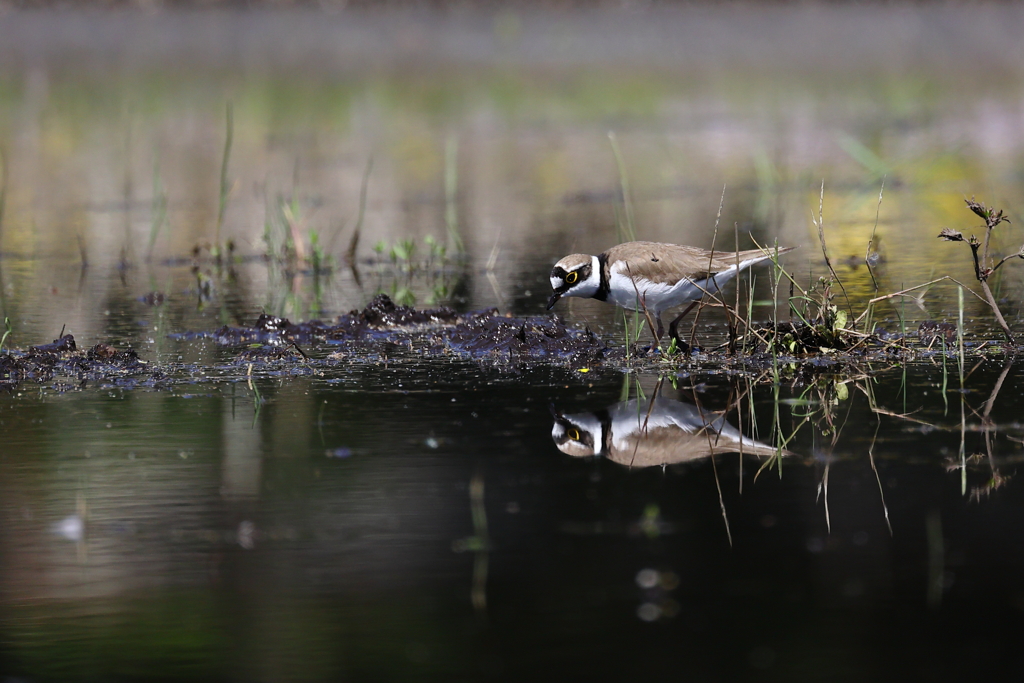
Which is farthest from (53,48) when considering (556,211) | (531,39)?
(556,211)

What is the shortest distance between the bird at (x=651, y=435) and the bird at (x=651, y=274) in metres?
1.25

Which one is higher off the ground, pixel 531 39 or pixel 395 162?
pixel 531 39

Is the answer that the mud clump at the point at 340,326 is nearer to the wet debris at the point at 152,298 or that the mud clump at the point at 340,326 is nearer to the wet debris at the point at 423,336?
the wet debris at the point at 423,336

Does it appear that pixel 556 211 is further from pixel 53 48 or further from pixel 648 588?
pixel 53 48

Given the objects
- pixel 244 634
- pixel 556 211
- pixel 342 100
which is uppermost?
pixel 342 100

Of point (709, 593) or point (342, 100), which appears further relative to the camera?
point (342, 100)

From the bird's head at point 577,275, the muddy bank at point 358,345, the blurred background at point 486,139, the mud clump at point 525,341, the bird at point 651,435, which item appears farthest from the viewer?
the blurred background at point 486,139

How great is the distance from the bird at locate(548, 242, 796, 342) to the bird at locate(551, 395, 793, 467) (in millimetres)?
1252

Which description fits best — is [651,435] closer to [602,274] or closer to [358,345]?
[602,274]

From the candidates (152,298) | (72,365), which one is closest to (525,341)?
(72,365)

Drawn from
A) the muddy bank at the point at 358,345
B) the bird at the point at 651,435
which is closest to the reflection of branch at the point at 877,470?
the bird at the point at 651,435

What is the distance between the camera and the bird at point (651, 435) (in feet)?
19.1

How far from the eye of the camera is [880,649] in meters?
3.92

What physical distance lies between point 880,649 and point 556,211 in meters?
11.3
